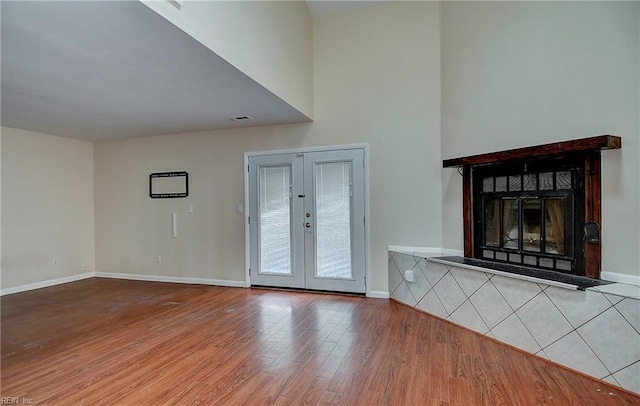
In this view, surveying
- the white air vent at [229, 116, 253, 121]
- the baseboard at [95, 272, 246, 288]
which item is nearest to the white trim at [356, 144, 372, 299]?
the white air vent at [229, 116, 253, 121]

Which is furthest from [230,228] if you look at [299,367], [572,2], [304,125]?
[572,2]

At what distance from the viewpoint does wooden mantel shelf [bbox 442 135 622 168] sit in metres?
2.43

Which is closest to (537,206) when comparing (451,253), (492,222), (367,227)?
(492,222)

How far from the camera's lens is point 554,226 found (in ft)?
9.70

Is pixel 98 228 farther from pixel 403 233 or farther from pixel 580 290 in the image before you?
pixel 580 290

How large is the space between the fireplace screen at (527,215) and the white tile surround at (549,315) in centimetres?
41

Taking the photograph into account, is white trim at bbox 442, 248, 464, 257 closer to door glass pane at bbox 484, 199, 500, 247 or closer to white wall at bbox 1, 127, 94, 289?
door glass pane at bbox 484, 199, 500, 247

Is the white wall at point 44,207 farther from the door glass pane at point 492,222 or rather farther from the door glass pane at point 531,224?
the door glass pane at point 531,224

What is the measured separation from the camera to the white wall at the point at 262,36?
2371 millimetres

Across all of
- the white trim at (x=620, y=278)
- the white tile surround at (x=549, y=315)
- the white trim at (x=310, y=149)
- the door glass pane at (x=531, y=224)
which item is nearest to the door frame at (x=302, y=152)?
the white trim at (x=310, y=149)

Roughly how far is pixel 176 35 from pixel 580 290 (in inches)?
134

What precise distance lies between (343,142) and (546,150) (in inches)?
93.1

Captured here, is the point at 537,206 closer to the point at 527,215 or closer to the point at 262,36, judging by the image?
the point at 527,215

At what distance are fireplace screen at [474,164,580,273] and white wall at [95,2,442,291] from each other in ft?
2.01
